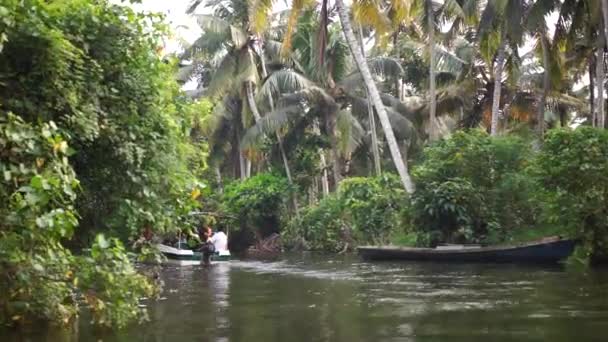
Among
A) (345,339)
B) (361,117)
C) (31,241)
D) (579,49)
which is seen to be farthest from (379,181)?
(31,241)

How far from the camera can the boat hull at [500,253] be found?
51.8 ft

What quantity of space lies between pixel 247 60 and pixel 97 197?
72.9ft

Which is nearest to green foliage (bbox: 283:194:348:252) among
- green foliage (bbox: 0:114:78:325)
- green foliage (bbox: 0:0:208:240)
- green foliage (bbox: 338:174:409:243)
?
green foliage (bbox: 338:174:409:243)

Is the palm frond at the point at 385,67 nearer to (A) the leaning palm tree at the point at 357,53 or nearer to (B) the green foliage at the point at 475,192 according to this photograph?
(A) the leaning palm tree at the point at 357,53

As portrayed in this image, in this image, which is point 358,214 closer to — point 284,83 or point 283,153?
point 284,83

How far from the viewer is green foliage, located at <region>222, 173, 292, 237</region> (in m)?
30.7

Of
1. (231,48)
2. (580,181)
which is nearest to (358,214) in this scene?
(231,48)

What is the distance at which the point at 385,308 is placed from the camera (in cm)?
960

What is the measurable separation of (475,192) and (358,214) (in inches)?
230

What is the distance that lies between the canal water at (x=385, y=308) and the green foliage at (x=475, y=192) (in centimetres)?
333

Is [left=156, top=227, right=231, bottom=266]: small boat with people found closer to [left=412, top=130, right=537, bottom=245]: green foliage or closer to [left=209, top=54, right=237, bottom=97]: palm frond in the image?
[left=412, top=130, right=537, bottom=245]: green foliage

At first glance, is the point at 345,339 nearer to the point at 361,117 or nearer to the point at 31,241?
the point at 31,241

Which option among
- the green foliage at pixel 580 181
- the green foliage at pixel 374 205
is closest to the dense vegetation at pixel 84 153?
the green foliage at pixel 580 181

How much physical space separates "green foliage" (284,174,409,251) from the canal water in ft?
23.0
